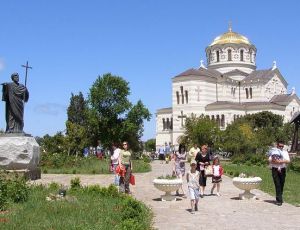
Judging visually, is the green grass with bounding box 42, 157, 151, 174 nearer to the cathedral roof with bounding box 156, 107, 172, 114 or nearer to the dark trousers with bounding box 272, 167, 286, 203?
the dark trousers with bounding box 272, 167, 286, 203

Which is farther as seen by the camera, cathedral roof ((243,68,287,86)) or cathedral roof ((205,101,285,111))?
cathedral roof ((243,68,287,86))

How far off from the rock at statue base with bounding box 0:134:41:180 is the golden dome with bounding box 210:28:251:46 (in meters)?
67.4

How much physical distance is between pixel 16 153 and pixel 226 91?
2517 inches

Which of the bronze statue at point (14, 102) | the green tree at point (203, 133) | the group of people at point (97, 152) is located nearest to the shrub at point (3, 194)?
the bronze statue at point (14, 102)

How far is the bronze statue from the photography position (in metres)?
18.5

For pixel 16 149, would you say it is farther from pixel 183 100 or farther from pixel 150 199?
pixel 183 100

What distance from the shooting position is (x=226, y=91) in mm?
80000

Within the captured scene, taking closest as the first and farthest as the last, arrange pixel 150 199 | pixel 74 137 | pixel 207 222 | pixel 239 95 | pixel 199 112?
pixel 207 222
pixel 150 199
pixel 74 137
pixel 199 112
pixel 239 95

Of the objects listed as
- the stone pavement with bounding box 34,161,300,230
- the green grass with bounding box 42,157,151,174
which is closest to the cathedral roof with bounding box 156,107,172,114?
the green grass with bounding box 42,157,151,174

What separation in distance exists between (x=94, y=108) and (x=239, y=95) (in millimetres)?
31247

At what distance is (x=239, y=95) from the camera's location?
81.9 metres

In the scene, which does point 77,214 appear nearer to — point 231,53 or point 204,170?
point 204,170

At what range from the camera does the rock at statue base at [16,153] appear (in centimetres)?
1825

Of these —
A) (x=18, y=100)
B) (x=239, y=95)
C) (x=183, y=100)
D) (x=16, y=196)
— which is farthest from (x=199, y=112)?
(x=16, y=196)
